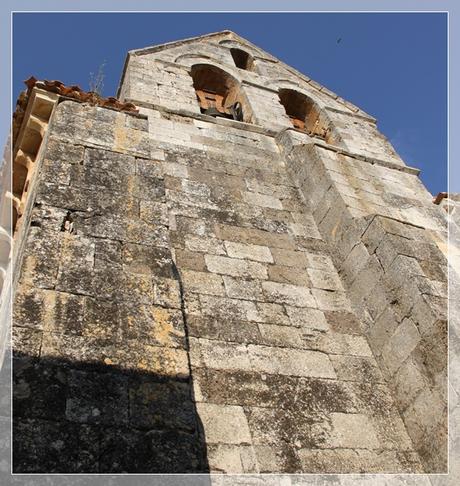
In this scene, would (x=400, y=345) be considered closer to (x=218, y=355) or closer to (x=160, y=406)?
(x=218, y=355)

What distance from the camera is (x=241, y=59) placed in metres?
10.9

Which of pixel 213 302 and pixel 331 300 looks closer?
pixel 213 302

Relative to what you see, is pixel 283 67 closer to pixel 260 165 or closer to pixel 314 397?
pixel 260 165

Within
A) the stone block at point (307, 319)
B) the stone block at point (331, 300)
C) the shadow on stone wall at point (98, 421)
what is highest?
the stone block at point (331, 300)

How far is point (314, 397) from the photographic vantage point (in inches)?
143

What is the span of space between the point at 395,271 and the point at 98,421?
2772 mm

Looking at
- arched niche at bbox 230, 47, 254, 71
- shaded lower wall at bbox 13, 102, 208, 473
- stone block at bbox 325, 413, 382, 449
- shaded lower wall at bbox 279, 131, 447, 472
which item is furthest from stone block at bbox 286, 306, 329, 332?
arched niche at bbox 230, 47, 254, 71

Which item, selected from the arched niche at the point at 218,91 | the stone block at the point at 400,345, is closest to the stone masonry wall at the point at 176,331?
the stone block at the point at 400,345

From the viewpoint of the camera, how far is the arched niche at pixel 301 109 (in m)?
9.27

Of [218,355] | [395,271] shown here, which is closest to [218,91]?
[395,271]

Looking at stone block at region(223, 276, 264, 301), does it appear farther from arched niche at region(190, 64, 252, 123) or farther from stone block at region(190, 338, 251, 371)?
arched niche at region(190, 64, 252, 123)

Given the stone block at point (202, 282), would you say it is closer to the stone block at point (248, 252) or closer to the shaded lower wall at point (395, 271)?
the stone block at point (248, 252)

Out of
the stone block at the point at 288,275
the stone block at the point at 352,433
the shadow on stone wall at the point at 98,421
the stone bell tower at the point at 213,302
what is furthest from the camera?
the stone block at the point at 288,275

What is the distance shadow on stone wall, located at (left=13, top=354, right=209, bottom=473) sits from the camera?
2.08 meters
